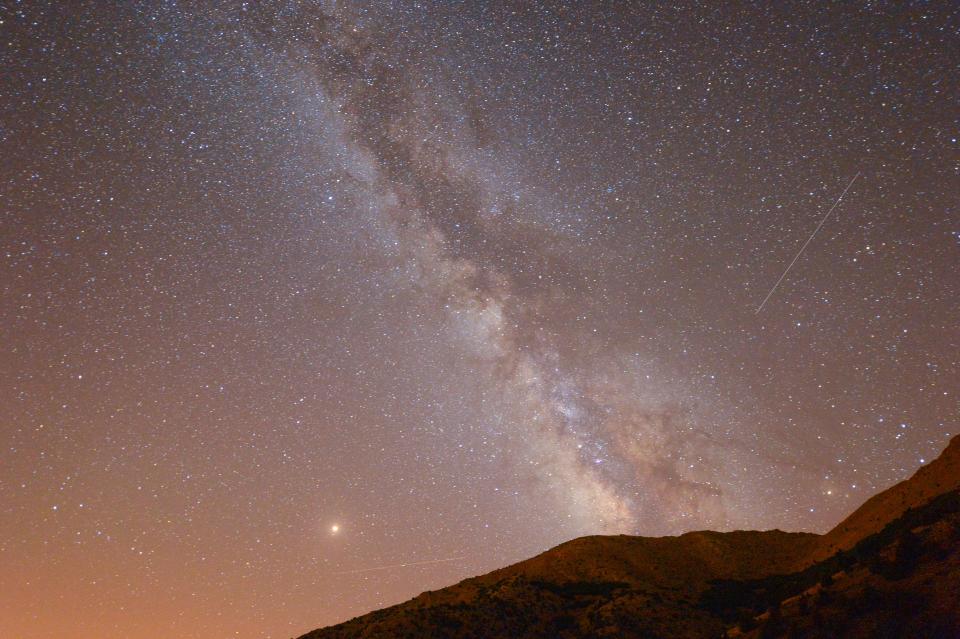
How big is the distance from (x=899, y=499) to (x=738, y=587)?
504 inches

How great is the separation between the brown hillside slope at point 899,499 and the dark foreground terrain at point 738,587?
0.14 meters

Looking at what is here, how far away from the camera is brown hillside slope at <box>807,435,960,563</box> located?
1462 inches

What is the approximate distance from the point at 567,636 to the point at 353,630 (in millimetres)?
13293

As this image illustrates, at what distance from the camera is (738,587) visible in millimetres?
40500

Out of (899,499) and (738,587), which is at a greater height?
(899,499)

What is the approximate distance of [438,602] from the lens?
38.7 meters

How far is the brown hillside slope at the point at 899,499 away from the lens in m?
37.1

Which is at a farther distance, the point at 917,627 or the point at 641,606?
the point at 641,606

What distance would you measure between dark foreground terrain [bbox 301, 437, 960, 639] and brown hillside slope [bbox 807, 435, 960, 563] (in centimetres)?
14

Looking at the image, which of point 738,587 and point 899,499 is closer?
point 899,499

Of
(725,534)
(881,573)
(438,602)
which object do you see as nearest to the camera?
(881,573)

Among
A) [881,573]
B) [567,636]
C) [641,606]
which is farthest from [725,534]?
[881,573]

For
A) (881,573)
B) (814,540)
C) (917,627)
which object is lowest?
(917,627)

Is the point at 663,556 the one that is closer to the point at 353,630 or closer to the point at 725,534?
the point at 725,534
